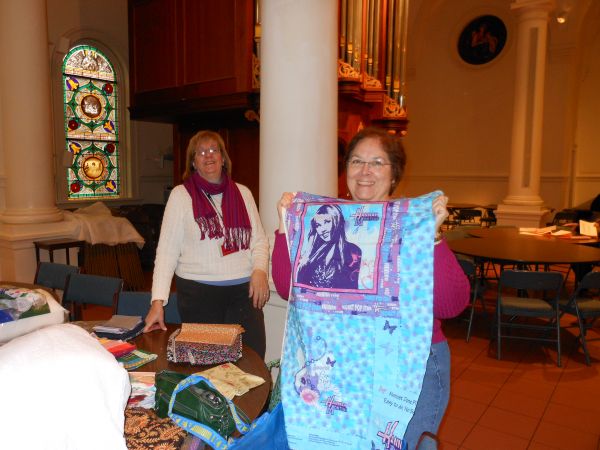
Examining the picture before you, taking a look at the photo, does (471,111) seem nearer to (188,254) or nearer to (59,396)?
(188,254)

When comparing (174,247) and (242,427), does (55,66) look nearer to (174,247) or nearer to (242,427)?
(174,247)

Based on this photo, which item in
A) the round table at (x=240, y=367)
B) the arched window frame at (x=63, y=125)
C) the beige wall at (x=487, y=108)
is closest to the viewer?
the round table at (x=240, y=367)

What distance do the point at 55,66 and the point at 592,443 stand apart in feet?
26.1

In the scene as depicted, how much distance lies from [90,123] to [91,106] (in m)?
0.28

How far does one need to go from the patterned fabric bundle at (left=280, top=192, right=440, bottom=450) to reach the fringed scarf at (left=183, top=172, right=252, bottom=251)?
3.06 ft

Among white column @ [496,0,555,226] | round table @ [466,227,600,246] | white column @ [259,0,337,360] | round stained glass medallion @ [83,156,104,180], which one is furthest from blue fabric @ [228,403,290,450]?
round stained glass medallion @ [83,156,104,180]

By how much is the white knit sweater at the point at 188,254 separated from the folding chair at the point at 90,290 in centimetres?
64

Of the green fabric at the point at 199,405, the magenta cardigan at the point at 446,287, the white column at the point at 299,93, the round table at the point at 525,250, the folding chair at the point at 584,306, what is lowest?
the folding chair at the point at 584,306

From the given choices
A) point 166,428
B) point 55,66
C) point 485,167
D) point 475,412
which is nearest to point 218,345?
point 166,428

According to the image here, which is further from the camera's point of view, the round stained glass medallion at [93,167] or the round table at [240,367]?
the round stained glass medallion at [93,167]

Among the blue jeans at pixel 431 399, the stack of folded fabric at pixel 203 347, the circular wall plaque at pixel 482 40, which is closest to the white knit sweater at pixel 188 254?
the stack of folded fabric at pixel 203 347

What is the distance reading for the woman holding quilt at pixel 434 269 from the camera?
127 centimetres

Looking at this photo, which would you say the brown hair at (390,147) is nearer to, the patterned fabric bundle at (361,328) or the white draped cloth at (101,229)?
the patterned fabric bundle at (361,328)

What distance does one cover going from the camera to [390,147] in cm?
144
